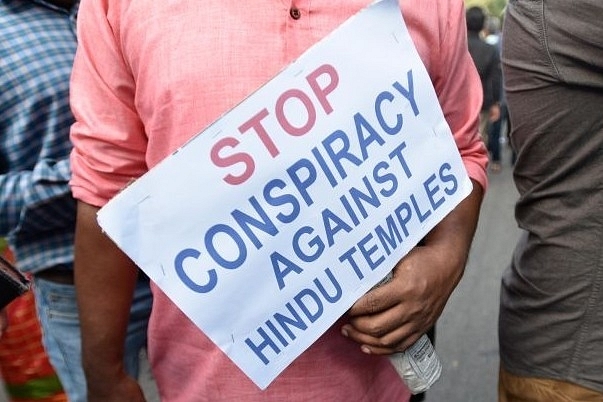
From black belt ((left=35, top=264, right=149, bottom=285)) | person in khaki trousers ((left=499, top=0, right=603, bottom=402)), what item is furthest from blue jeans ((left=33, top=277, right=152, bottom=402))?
person in khaki trousers ((left=499, top=0, right=603, bottom=402))

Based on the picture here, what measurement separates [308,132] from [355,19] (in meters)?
0.16

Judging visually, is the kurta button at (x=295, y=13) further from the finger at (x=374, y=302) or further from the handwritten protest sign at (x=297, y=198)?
the finger at (x=374, y=302)

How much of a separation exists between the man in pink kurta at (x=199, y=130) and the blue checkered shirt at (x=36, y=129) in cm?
41

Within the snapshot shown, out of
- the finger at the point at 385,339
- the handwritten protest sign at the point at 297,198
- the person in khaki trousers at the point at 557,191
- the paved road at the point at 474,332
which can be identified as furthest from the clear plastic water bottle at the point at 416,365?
the paved road at the point at 474,332

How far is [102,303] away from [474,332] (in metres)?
2.75

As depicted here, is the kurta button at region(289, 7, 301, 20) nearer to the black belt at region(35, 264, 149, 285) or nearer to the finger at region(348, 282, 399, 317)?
the finger at region(348, 282, 399, 317)

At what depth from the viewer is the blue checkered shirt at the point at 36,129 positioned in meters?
1.58

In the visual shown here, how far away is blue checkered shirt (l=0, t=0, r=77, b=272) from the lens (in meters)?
1.58

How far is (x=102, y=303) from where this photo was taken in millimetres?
1253

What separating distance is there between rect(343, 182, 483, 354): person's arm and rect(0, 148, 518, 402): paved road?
6.71ft

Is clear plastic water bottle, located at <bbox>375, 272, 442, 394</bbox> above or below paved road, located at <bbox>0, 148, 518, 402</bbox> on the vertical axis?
above

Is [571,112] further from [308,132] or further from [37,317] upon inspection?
[37,317]

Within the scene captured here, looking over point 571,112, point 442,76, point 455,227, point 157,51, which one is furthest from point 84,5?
point 571,112

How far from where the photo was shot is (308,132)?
976mm
